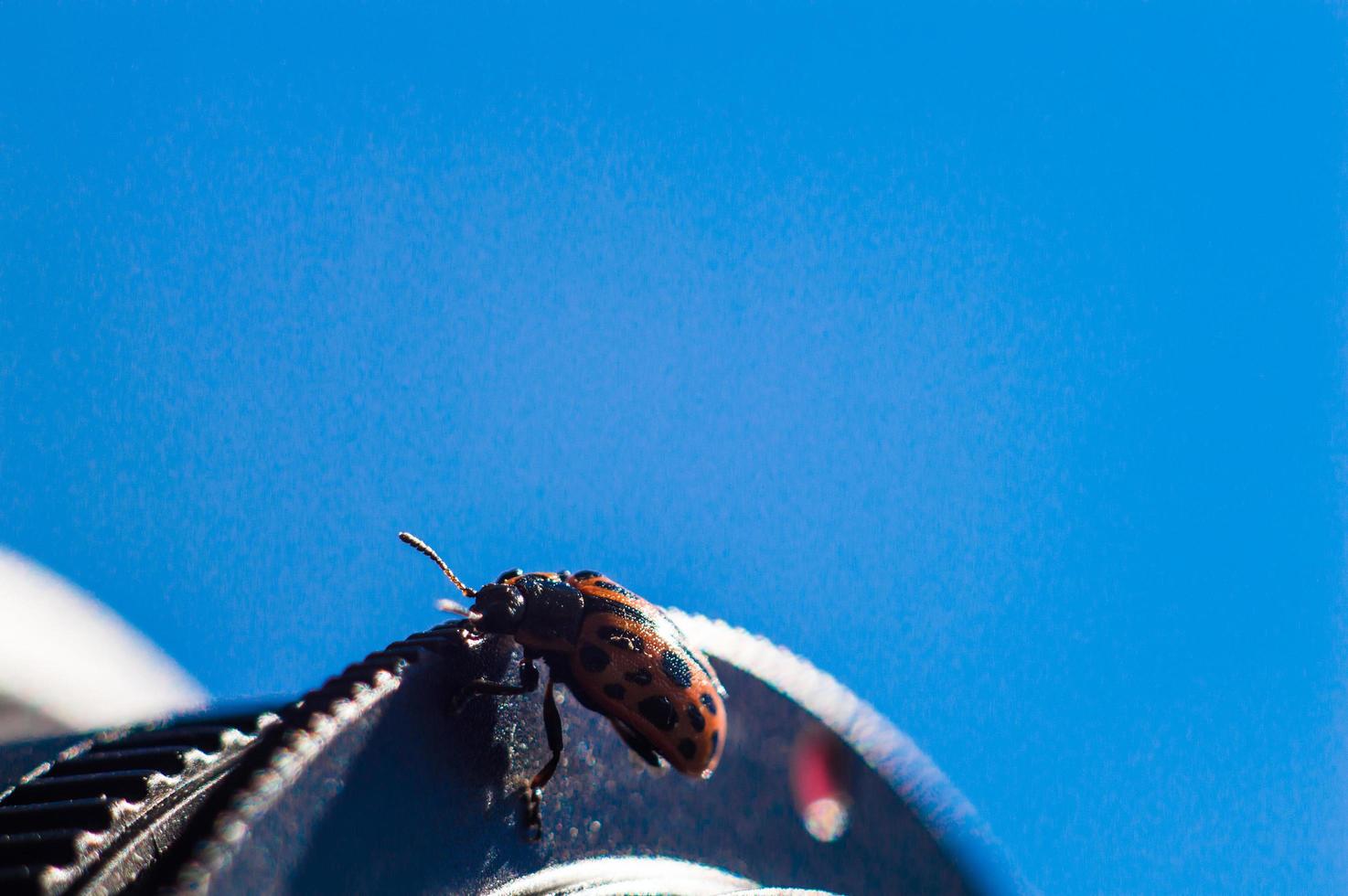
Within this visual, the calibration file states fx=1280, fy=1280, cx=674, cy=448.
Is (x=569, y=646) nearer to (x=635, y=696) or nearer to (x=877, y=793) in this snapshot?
(x=635, y=696)

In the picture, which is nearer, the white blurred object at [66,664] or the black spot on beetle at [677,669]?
the black spot on beetle at [677,669]

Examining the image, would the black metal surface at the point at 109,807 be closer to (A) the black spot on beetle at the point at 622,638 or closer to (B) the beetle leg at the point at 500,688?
(B) the beetle leg at the point at 500,688

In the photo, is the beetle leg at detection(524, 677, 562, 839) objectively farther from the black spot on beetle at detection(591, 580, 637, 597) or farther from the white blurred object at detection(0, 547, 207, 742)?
the white blurred object at detection(0, 547, 207, 742)

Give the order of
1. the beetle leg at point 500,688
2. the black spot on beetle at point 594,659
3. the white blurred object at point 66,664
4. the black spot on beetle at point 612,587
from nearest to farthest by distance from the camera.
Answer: the beetle leg at point 500,688, the black spot on beetle at point 594,659, the black spot on beetle at point 612,587, the white blurred object at point 66,664

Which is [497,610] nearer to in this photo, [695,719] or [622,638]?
[622,638]

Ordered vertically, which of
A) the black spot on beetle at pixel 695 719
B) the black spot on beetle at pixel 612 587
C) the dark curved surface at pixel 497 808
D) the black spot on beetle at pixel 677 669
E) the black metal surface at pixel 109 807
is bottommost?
the black metal surface at pixel 109 807

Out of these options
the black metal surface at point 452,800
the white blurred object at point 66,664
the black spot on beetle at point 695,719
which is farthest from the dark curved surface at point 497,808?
the white blurred object at point 66,664
